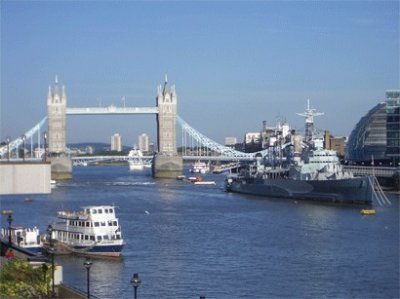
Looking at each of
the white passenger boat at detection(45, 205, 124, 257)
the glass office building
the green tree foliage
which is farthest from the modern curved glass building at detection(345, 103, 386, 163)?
the green tree foliage

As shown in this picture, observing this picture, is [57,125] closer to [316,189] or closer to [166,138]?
[166,138]

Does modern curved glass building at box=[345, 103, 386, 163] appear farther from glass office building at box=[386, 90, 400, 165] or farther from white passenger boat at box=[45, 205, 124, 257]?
white passenger boat at box=[45, 205, 124, 257]

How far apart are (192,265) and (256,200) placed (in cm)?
1763

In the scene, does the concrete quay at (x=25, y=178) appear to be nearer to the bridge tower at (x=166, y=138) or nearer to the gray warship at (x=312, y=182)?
the gray warship at (x=312, y=182)

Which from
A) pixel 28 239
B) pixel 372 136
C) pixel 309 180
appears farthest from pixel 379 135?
pixel 28 239

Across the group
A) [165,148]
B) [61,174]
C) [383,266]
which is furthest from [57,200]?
[165,148]

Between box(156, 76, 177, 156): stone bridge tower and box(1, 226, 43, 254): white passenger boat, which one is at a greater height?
box(156, 76, 177, 156): stone bridge tower

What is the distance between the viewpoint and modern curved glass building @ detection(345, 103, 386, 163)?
43.8m

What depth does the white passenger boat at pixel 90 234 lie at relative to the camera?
47.3 ft

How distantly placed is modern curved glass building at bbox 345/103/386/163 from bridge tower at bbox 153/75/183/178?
12.8 metres

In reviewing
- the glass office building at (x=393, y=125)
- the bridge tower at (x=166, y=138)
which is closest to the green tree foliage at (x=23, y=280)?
the glass office building at (x=393, y=125)

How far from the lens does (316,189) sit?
2883 cm

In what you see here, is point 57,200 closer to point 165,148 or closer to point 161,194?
point 161,194

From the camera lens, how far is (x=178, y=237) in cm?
1684
